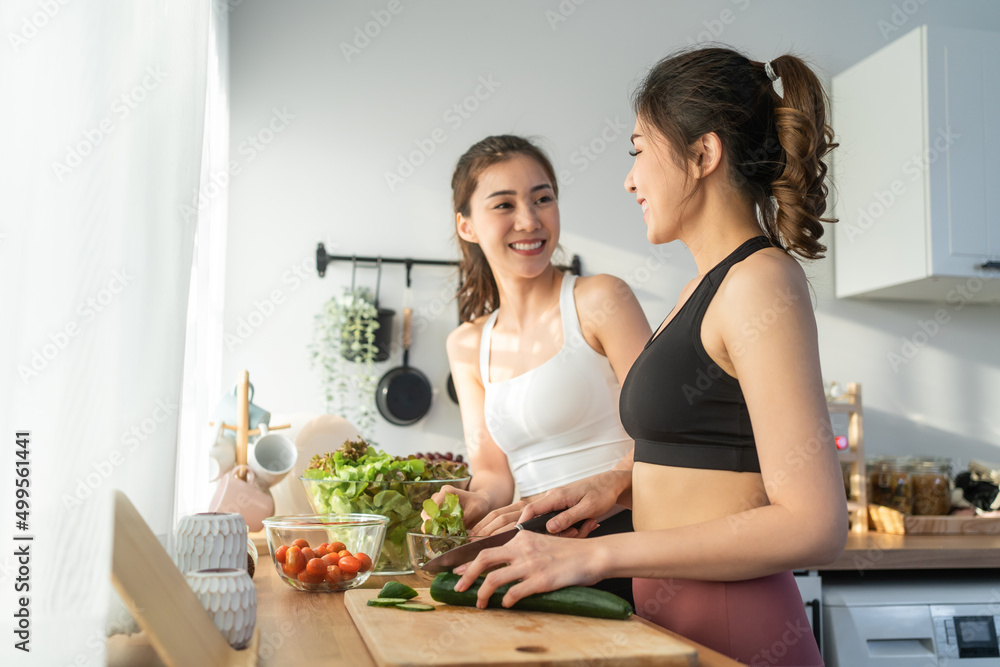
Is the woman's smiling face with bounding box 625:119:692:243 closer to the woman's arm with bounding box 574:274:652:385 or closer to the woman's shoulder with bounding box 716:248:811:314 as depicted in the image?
the woman's shoulder with bounding box 716:248:811:314

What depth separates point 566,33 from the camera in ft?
9.20

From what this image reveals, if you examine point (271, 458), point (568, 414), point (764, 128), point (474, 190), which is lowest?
point (271, 458)

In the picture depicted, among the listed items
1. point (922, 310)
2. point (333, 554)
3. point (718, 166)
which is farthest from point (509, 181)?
point (922, 310)

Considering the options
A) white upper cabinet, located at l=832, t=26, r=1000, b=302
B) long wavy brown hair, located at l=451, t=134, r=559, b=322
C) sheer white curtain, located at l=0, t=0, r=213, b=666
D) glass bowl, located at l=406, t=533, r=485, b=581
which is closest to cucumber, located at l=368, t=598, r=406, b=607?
glass bowl, located at l=406, t=533, r=485, b=581

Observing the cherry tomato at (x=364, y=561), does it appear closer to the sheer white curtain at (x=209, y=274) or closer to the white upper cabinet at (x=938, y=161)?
the sheer white curtain at (x=209, y=274)

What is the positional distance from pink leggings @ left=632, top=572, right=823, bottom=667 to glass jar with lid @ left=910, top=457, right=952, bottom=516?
6.21ft

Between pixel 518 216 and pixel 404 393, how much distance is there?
1.13 metres

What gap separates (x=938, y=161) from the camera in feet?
8.31

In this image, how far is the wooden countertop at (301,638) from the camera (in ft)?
1.94

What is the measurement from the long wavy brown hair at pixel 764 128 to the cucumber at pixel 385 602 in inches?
23.1

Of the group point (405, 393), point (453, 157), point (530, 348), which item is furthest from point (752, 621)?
point (453, 157)

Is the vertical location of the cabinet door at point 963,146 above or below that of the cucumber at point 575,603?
above

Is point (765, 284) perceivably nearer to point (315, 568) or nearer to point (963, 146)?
point (315, 568)

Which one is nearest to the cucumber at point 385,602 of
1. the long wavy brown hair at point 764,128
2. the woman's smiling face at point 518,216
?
the long wavy brown hair at point 764,128
